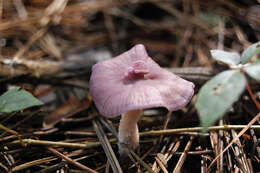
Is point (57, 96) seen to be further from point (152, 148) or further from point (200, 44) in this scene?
point (200, 44)

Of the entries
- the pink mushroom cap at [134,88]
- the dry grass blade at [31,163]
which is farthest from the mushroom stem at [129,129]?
the dry grass blade at [31,163]

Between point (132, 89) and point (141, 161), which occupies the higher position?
point (132, 89)

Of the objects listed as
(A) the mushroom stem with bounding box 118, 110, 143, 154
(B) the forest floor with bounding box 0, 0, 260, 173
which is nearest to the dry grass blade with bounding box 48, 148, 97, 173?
(B) the forest floor with bounding box 0, 0, 260, 173

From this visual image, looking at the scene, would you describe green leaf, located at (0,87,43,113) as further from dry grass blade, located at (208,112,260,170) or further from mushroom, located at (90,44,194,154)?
dry grass blade, located at (208,112,260,170)

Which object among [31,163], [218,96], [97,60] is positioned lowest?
[31,163]

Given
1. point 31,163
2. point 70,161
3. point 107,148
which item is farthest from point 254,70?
point 31,163

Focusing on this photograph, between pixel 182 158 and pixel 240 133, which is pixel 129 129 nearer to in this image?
pixel 182 158
